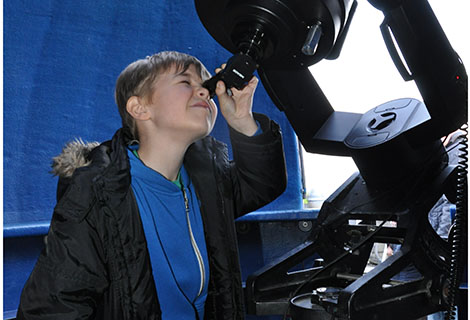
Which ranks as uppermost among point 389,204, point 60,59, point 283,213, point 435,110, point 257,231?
point 435,110

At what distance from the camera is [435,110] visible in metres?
0.85

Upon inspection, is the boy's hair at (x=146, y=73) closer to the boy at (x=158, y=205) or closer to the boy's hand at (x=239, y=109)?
the boy at (x=158, y=205)

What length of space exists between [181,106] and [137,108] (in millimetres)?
162

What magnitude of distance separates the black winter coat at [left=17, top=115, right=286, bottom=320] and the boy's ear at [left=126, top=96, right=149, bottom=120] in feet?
0.31

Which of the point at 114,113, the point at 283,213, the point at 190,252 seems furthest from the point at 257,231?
the point at 114,113

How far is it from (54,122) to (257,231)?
→ 75 cm

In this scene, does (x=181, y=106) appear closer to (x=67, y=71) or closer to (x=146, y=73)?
(x=146, y=73)

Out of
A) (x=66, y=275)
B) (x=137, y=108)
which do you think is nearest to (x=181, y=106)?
(x=137, y=108)

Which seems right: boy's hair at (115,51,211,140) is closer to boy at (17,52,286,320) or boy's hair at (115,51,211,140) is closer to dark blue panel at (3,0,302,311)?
boy at (17,52,286,320)

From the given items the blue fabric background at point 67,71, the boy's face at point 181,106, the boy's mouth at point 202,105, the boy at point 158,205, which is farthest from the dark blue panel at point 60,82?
the boy's mouth at point 202,105

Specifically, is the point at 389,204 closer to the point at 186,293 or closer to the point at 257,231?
the point at 186,293

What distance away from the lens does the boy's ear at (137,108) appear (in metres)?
1.19

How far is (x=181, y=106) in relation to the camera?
1.10 meters

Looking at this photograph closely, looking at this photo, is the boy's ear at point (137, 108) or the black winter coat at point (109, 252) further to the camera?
the boy's ear at point (137, 108)
